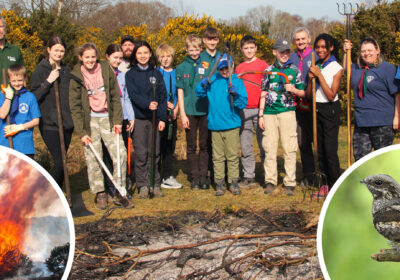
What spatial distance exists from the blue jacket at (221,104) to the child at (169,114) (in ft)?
1.91

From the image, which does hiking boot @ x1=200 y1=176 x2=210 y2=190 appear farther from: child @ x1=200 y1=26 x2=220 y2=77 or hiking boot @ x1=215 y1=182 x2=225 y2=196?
child @ x1=200 y1=26 x2=220 y2=77

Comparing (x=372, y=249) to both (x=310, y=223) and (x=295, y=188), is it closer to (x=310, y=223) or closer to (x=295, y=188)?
(x=310, y=223)

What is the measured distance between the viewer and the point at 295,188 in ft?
20.4

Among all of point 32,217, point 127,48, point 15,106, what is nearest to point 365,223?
point 32,217

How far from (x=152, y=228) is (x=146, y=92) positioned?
210cm

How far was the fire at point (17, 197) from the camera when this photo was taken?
264 cm

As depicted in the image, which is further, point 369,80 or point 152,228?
point 369,80

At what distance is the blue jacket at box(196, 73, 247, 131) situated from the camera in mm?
5906

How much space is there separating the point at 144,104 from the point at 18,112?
1531 millimetres

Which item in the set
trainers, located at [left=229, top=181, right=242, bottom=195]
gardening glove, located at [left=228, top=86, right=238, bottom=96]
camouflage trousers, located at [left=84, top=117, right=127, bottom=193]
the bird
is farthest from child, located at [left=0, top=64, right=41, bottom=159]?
the bird

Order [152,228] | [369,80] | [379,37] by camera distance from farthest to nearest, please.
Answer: [379,37] < [369,80] < [152,228]

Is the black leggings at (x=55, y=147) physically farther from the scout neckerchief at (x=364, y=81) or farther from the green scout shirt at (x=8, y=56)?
the scout neckerchief at (x=364, y=81)

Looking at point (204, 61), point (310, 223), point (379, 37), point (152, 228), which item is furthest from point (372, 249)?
point (379, 37)

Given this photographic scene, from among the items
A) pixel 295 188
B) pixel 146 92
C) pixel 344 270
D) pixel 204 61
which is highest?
pixel 204 61
